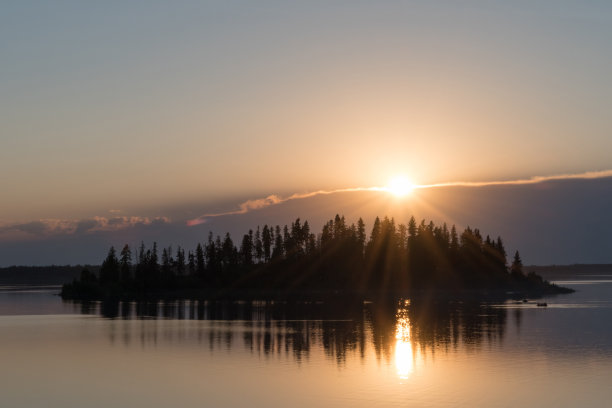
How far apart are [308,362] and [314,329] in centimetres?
3281

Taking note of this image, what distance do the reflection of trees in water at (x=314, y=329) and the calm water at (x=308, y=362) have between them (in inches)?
10.3

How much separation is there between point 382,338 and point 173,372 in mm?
32605

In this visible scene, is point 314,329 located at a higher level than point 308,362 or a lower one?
higher

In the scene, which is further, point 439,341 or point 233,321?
point 233,321

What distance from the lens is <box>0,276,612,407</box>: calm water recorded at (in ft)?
164

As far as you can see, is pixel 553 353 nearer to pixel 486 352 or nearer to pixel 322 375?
pixel 486 352

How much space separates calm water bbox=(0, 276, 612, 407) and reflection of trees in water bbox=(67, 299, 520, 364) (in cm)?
26

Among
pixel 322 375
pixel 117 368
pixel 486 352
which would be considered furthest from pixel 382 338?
pixel 117 368

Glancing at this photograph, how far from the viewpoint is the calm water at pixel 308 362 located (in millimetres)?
49844

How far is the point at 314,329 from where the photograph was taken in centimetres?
9931

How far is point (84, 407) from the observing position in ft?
154

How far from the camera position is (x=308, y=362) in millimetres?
66625

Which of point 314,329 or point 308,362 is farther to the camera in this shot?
point 314,329

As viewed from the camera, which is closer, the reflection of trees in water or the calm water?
the calm water
